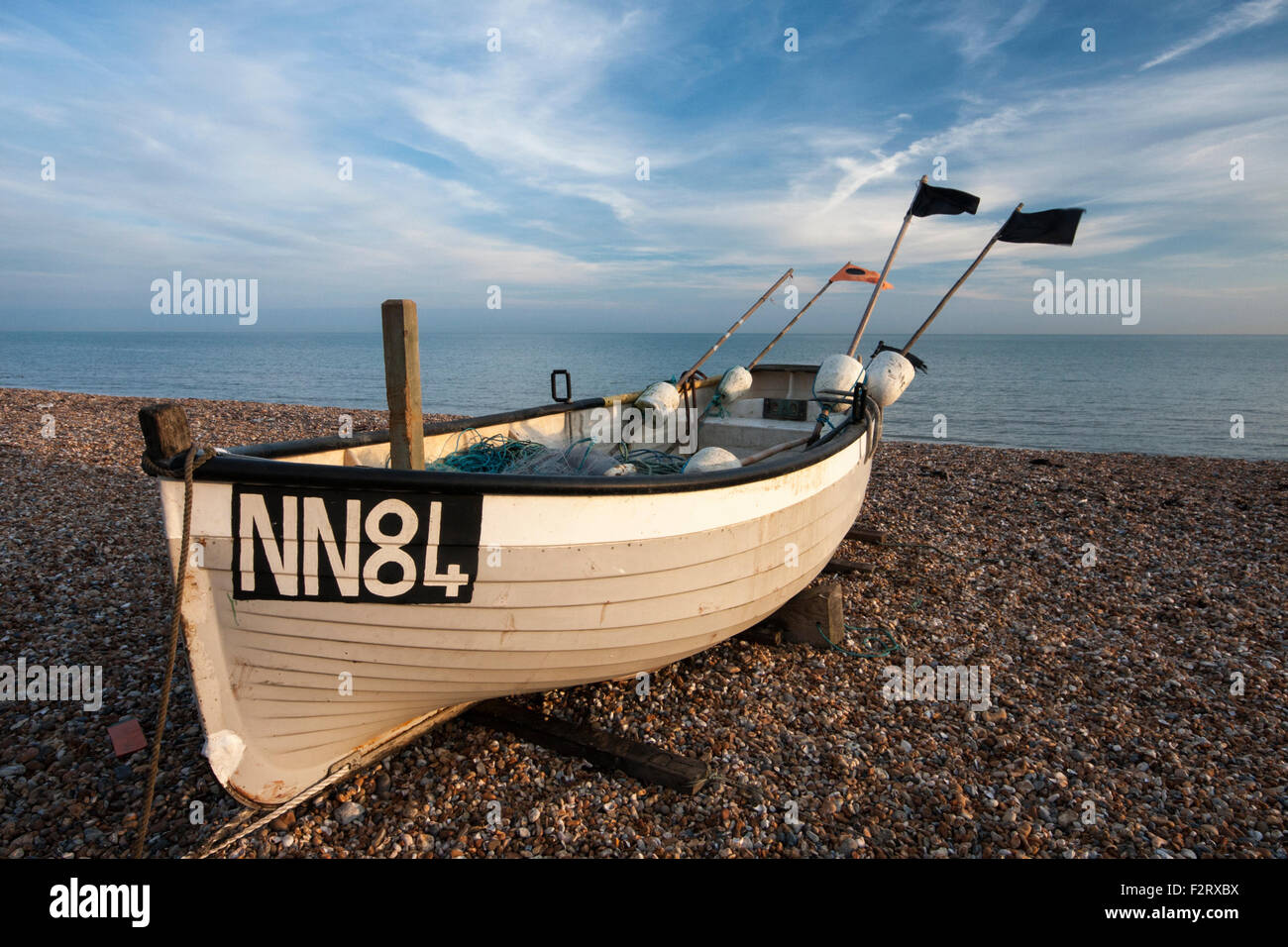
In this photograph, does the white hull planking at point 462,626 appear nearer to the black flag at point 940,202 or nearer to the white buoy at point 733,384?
the white buoy at point 733,384

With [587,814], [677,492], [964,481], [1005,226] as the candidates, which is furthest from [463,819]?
[964,481]

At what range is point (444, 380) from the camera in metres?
42.4

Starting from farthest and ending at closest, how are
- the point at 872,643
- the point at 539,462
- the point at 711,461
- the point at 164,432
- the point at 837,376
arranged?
the point at 837,376 → the point at 872,643 → the point at 539,462 → the point at 711,461 → the point at 164,432

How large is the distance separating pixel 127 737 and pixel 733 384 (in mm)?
6734

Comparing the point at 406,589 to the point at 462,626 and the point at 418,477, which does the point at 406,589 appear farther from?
the point at 418,477

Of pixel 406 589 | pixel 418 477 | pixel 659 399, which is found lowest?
pixel 406 589

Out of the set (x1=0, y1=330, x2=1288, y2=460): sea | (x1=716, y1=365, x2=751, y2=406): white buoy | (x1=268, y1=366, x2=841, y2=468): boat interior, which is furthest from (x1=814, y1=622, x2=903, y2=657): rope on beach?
(x1=0, y1=330, x2=1288, y2=460): sea

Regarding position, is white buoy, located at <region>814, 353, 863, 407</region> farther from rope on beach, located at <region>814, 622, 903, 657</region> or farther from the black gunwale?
the black gunwale

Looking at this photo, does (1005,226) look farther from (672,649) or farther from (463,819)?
(463,819)

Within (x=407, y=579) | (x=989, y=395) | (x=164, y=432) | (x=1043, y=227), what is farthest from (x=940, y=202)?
(x=989, y=395)

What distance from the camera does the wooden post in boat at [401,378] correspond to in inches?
137

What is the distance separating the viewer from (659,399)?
7199 mm

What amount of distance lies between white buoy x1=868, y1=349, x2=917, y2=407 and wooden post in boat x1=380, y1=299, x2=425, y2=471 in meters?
4.55

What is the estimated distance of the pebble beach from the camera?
10.6 feet
